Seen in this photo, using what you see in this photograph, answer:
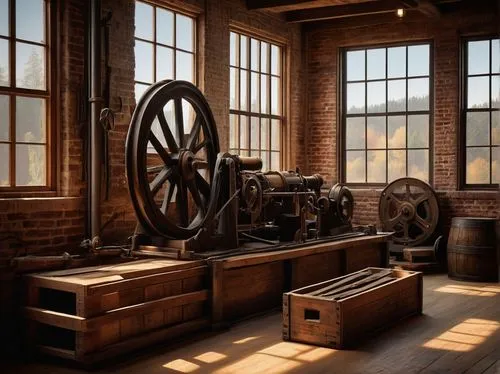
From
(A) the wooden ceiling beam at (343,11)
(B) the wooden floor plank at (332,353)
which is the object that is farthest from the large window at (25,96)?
(A) the wooden ceiling beam at (343,11)

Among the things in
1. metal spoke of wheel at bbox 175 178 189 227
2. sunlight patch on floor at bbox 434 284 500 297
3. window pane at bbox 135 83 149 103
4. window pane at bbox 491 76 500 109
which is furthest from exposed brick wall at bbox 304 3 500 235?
metal spoke of wheel at bbox 175 178 189 227

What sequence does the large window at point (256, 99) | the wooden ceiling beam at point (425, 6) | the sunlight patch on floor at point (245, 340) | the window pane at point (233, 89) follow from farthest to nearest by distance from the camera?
the large window at point (256, 99) → the window pane at point (233, 89) → the wooden ceiling beam at point (425, 6) → the sunlight patch on floor at point (245, 340)

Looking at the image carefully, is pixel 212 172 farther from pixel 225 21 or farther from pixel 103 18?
pixel 225 21

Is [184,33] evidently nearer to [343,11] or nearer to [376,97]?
[343,11]

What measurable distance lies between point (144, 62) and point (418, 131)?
4419mm

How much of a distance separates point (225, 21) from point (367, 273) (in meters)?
3.86

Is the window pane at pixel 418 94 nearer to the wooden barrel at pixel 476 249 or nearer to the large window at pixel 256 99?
the large window at pixel 256 99

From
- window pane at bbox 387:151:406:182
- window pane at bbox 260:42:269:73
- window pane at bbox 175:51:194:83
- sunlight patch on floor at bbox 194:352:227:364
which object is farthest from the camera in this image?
window pane at bbox 387:151:406:182

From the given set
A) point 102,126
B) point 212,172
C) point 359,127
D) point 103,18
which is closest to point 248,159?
point 212,172

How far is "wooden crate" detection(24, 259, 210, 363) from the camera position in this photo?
14.9ft

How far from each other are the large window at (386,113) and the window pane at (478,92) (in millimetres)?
570

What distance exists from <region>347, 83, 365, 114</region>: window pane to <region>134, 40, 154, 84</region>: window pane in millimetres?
3893

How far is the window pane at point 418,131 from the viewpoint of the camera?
9820mm

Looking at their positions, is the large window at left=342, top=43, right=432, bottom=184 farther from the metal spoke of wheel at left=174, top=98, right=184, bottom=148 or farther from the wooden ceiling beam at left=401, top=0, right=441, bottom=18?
the metal spoke of wheel at left=174, top=98, right=184, bottom=148
